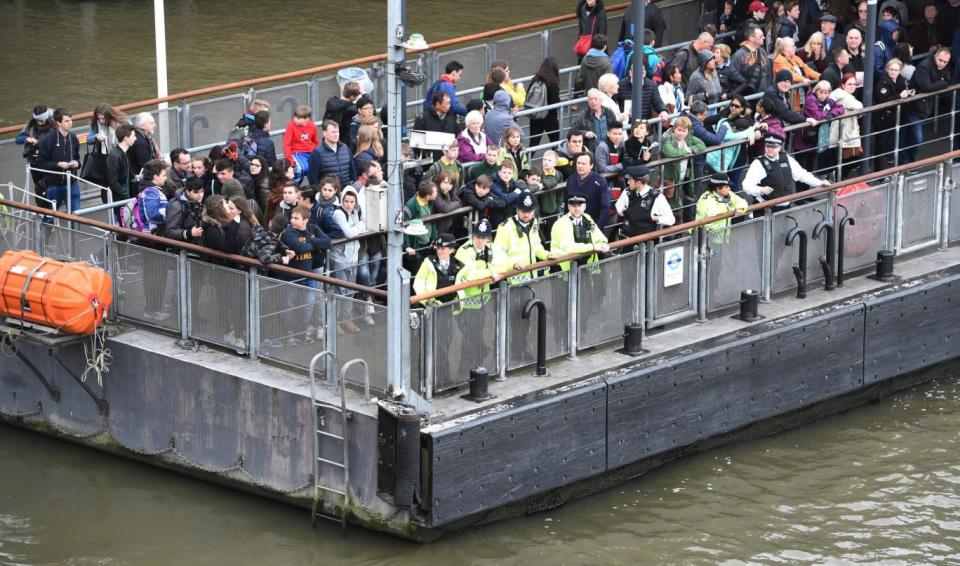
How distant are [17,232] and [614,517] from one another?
255 inches

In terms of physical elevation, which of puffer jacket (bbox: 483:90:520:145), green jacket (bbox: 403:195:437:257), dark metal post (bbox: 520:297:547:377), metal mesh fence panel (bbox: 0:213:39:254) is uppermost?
puffer jacket (bbox: 483:90:520:145)

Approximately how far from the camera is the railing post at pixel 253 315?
17.1m

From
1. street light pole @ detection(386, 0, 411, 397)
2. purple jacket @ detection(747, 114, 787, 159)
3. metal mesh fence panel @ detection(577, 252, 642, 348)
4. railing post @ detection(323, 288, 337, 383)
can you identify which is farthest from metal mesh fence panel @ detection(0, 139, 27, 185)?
purple jacket @ detection(747, 114, 787, 159)

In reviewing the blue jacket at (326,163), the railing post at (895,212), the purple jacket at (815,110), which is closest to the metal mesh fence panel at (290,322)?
the blue jacket at (326,163)

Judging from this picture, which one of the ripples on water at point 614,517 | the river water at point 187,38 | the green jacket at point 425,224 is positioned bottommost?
the ripples on water at point 614,517

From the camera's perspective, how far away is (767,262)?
1912 centimetres

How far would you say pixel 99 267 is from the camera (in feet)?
59.7

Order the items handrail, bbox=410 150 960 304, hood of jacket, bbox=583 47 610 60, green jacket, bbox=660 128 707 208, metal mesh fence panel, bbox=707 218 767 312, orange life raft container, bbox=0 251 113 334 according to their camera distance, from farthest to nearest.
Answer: hood of jacket, bbox=583 47 610 60, green jacket, bbox=660 128 707 208, metal mesh fence panel, bbox=707 218 767 312, orange life raft container, bbox=0 251 113 334, handrail, bbox=410 150 960 304

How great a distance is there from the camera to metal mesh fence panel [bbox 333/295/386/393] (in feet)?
Result: 54.1

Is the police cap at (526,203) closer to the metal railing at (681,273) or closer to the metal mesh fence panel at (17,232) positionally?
the metal railing at (681,273)

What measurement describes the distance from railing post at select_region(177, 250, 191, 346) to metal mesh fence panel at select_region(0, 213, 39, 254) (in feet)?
6.17

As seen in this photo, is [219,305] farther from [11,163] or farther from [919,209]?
[919,209]

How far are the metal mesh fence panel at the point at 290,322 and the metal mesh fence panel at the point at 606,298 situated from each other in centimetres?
246

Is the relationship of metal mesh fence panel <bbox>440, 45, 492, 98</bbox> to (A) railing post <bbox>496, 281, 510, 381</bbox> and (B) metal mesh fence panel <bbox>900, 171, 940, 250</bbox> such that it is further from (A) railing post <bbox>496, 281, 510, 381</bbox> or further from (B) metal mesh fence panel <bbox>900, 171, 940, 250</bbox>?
(A) railing post <bbox>496, 281, 510, 381</bbox>
